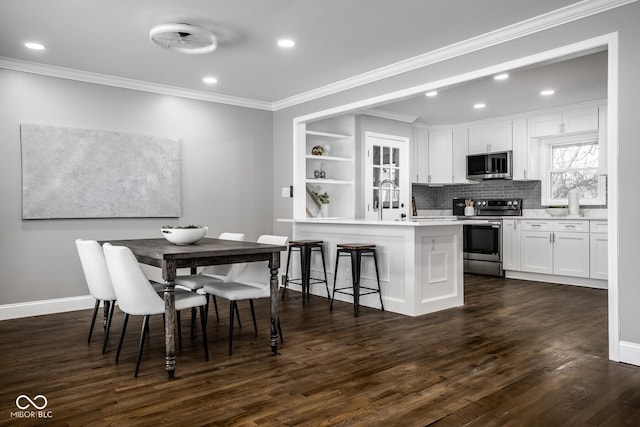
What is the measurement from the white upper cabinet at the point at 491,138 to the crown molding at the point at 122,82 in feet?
11.7

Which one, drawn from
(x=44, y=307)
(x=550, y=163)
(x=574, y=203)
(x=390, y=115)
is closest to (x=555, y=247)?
(x=574, y=203)

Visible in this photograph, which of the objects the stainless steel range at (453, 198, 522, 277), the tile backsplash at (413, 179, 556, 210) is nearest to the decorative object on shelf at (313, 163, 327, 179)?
the stainless steel range at (453, 198, 522, 277)

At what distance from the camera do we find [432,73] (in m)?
4.41

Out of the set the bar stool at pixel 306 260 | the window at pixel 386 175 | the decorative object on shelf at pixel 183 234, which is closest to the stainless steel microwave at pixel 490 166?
the window at pixel 386 175

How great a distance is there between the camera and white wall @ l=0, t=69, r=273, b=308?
464 cm

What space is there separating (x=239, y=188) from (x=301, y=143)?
102 cm

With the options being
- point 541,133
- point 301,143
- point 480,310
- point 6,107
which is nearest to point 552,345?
point 480,310

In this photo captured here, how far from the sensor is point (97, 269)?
347 centimetres

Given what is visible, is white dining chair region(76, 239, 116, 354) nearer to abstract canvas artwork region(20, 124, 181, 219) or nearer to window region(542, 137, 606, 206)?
abstract canvas artwork region(20, 124, 181, 219)

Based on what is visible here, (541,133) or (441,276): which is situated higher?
(541,133)

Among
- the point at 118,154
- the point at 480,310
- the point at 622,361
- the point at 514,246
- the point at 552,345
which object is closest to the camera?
the point at 622,361

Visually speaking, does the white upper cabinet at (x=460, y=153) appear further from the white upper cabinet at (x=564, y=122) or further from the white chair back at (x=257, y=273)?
the white chair back at (x=257, y=273)

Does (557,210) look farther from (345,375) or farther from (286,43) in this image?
(345,375)

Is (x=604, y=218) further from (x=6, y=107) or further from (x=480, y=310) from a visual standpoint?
(x=6, y=107)
